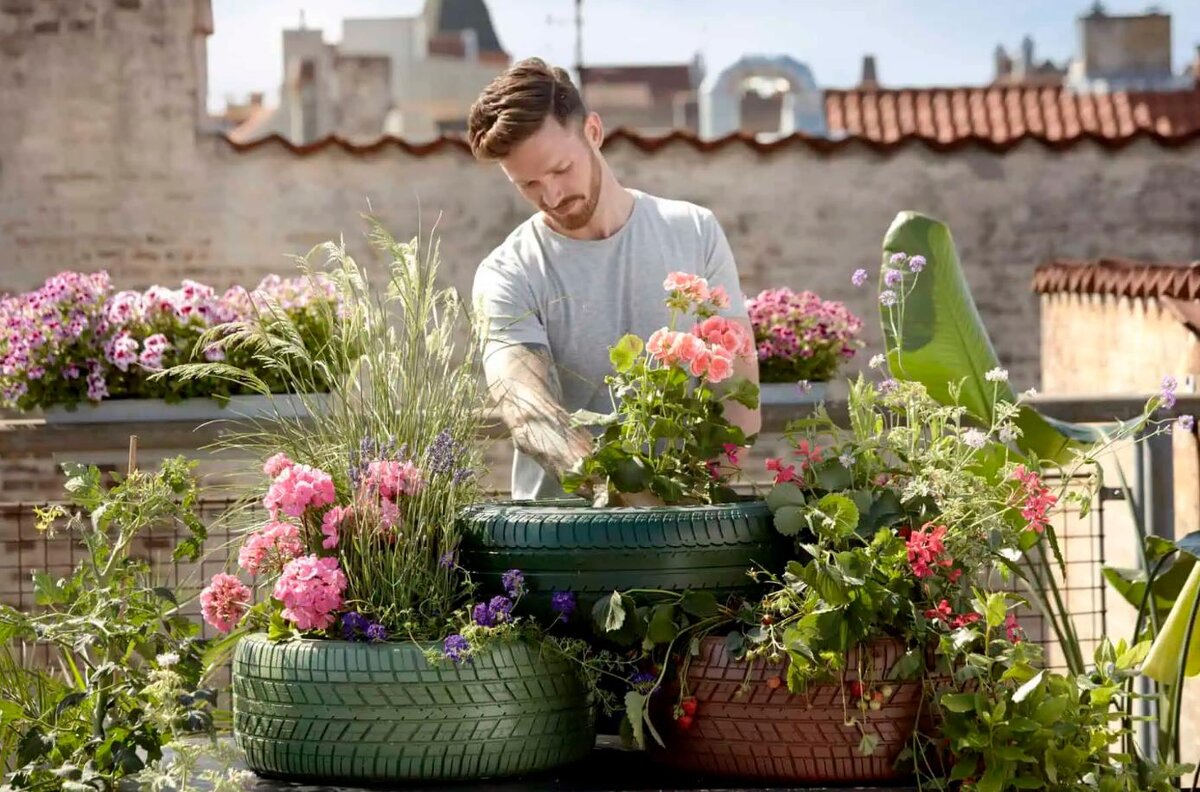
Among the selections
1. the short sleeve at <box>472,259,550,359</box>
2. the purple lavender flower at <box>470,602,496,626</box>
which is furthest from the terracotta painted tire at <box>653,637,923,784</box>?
the short sleeve at <box>472,259,550,359</box>

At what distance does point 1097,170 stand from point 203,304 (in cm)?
538

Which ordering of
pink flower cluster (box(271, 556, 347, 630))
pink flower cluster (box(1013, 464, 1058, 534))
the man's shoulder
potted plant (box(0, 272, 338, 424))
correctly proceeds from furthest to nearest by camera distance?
potted plant (box(0, 272, 338, 424)) → the man's shoulder → pink flower cluster (box(1013, 464, 1058, 534)) → pink flower cluster (box(271, 556, 347, 630))

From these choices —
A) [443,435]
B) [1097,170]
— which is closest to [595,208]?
[443,435]

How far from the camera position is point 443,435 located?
2.40 meters

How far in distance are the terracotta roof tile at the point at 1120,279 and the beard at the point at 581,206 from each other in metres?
4.11

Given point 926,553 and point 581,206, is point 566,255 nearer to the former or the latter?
point 581,206

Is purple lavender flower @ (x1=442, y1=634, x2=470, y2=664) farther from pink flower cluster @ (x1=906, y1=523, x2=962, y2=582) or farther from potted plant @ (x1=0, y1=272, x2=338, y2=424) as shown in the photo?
potted plant @ (x1=0, y1=272, x2=338, y2=424)

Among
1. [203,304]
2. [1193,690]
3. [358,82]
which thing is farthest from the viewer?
[358,82]

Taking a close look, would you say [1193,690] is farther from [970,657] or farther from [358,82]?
[358,82]

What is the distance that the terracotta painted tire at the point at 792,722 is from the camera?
7.24 feet

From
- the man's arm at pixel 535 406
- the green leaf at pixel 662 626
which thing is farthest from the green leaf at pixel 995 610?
the man's arm at pixel 535 406

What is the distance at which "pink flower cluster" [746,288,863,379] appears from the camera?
5754 mm

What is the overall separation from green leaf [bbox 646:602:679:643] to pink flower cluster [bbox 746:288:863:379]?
348 centimetres

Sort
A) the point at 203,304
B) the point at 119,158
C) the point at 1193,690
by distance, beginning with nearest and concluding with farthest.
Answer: the point at 203,304
the point at 1193,690
the point at 119,158
